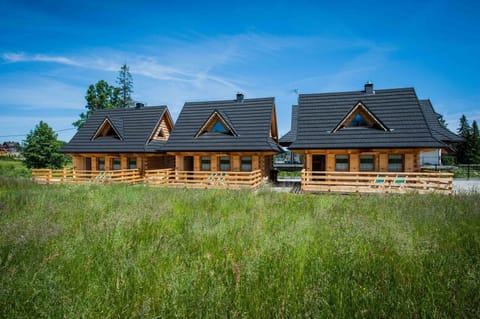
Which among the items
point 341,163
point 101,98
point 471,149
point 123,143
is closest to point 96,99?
point 101,98

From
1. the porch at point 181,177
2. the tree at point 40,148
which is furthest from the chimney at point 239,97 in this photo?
the tree at point 40,148

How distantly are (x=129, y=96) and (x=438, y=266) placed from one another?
152 ft

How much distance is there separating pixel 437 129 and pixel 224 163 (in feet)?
60.5

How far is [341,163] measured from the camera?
55.4ft

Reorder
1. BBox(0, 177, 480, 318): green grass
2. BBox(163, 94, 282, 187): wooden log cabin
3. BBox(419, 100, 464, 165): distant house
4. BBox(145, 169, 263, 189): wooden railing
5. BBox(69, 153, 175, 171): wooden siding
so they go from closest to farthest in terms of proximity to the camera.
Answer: BBox(0, 177, 480, 318): green grass, BBox(145, 169, 263, 189): wooden railing, BBox(163, 94, 282, 187): wooden log cabin, BBox(419, 100, 464, 165): distant house, BBox(69, 153, 175, 171): wooden siding

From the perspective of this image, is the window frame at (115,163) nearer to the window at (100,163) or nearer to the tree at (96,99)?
the window at (100,163)

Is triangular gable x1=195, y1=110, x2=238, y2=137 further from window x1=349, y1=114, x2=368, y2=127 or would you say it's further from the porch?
window x1=349, y1=114, x2=368, y2=127

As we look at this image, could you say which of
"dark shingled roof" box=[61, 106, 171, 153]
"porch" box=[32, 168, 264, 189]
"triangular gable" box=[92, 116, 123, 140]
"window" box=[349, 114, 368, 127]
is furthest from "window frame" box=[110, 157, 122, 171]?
"window" box=[349, 114, 368, 127]

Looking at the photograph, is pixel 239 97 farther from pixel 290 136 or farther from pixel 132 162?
pixel 132 162

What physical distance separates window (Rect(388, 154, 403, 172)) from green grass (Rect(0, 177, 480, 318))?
34.7ft

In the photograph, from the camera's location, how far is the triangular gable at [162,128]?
76.1ft

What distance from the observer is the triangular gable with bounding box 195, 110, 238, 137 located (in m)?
19.6

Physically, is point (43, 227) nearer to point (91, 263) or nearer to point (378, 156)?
point (91, 263)

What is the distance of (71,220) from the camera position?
19.2ft
